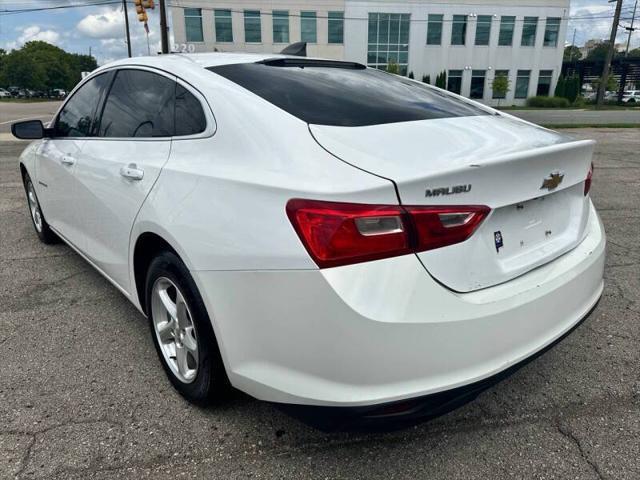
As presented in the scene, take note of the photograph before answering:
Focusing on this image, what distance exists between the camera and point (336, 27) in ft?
153

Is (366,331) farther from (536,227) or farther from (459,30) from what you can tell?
(459,30)

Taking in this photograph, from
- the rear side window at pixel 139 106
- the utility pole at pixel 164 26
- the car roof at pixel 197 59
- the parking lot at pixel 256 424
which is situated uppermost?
the utility pole at pixel 164 26

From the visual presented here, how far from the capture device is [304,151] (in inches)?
69.1

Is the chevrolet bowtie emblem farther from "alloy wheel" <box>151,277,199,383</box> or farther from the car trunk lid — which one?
"alloy wheel" <box>151,277,199,383</box>

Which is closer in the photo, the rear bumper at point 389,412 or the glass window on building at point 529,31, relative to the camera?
the rear bumper at point 389,412

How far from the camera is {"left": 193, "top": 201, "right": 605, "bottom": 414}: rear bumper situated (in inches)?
62.0

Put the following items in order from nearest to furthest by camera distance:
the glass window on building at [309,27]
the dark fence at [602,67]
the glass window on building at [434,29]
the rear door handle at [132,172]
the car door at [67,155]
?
the rear door handle at [132,172] < the car door at [67,155] < the glass window on building at [309,27] < the glass window on building at [434,29] < the dark fence at [602,67]

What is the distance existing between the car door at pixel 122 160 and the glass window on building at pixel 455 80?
4996 cm

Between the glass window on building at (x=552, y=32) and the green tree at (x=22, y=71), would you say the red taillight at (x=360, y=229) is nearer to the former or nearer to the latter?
the glass window on building at (x=552, y=32)

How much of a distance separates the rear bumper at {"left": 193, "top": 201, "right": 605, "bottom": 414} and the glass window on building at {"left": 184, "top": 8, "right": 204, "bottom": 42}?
47217mm

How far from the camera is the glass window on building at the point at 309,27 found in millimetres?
45969

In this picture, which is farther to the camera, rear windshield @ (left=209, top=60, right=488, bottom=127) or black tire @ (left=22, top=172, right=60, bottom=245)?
black tire @ (left=22, top=172, right=60, bottom=245)

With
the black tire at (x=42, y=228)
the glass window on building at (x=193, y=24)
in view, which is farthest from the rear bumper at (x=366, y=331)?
the glass window on building at (x=193, y=24)

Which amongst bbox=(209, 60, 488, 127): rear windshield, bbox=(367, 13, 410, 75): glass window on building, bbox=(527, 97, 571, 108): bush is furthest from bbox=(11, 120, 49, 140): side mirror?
bbox=(527, 97, 571, 108): bush
